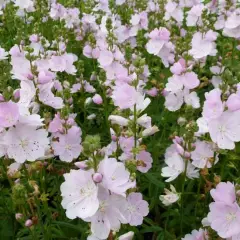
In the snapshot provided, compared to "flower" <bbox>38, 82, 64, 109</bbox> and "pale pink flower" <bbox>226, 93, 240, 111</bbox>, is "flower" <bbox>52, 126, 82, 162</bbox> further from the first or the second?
"pale pink flower" <bbox>226, 93, 240, 111</bbox>

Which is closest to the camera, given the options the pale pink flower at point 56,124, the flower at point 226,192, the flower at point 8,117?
the flower at point 226,192

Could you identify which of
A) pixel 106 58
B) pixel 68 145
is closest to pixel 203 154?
pixel 68 145

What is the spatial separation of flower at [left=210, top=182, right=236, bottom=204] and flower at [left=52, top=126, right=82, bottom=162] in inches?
46.5

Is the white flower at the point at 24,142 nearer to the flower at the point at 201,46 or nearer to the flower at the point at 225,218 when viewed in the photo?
the flower at the point at 225,218

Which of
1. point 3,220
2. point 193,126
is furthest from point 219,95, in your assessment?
point 3,220

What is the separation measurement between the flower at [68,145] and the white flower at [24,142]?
442 millimetres

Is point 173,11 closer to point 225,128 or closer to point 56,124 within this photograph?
point 56,124

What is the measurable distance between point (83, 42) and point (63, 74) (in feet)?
2.92

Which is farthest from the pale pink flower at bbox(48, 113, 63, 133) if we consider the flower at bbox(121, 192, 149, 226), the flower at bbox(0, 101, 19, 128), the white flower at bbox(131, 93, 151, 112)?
the flower at bbox(121, 192, 149, 226)

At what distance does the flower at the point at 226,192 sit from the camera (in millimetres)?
A: 2088

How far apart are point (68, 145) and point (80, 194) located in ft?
3.34

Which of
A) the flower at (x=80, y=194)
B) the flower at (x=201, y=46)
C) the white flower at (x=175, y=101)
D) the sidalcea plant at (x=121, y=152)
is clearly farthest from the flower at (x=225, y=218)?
the flower at (x=201, y=46)

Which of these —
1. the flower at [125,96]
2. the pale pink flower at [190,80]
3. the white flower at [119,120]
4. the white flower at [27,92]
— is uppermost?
the flower at [125,96]

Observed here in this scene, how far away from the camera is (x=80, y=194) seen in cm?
199
